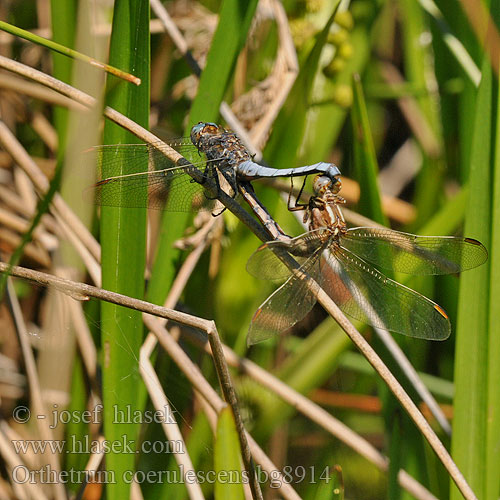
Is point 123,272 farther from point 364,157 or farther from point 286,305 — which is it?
point 364,157

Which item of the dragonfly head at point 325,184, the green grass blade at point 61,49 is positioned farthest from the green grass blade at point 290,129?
the green grass blade at point 61,49

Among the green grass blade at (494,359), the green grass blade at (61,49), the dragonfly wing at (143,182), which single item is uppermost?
the green grass blade at (61,49)

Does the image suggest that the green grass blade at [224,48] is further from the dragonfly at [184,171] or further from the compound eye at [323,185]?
the compound eye at [323,185]

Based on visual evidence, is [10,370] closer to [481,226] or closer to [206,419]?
[206,419]

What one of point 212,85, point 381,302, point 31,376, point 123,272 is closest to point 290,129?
point 212,85

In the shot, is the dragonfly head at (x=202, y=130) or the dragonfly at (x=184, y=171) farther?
the dragonfly head at (x=202, y=130)

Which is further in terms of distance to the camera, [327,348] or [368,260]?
[327,348]

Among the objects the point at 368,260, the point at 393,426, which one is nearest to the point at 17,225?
the point at 368,260
